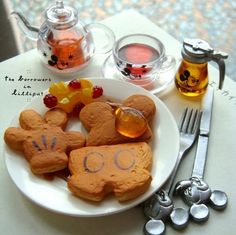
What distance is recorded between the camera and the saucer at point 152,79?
2.44 feet

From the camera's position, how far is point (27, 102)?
0.73m

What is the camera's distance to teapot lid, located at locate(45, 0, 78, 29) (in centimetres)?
74

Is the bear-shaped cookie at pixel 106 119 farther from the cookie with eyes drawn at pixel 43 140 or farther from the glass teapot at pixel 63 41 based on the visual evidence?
the glass teapot at pixel 63 41

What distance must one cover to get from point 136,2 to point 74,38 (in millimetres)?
258

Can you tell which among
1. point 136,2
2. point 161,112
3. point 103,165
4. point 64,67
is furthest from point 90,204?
point 136,2

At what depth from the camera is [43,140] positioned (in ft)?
2.01

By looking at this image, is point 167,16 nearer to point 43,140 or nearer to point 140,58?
point 140,58


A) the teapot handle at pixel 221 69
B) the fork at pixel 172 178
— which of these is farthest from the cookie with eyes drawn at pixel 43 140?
the teapot handle at pixel 221 69

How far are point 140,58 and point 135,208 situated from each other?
0.86 ft

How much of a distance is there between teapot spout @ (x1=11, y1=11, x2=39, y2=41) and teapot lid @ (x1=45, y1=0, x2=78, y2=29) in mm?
67

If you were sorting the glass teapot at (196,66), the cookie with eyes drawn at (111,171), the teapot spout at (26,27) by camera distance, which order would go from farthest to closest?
the teapot spout at (26,27) → the glass teapot at (196,66) → the cookie with eyes drawn at (111,171)

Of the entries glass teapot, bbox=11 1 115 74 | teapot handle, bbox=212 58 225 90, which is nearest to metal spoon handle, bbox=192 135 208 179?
teapot handle, bbox=212 58 225 90

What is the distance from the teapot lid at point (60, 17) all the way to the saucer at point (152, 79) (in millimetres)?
90

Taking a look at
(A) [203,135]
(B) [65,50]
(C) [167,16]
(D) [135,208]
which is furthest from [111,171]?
(C) [167,16]
